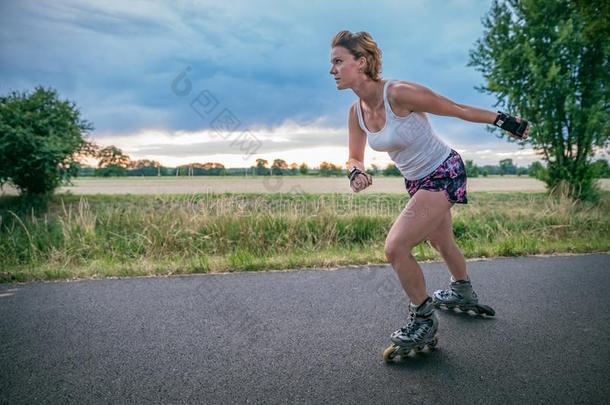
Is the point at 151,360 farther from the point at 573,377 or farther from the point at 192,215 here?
the point at 192,215

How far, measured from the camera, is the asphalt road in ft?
7.63

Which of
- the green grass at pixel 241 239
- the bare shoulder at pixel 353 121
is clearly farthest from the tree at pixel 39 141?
the bare shoulder at pixel 353 121

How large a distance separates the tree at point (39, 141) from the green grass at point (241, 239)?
7982 millimetres

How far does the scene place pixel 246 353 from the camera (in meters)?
2.77

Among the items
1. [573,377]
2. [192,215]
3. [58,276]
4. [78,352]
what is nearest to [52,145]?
[192,215]

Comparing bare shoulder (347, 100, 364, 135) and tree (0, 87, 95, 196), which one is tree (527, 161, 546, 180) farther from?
tree (0, 87, 95, 196)

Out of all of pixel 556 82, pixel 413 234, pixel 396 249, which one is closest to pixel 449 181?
pixel 413 234

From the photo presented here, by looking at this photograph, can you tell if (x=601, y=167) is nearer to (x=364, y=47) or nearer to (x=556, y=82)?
(x=556, y=82)

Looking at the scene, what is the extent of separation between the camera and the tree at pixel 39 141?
1505 cm

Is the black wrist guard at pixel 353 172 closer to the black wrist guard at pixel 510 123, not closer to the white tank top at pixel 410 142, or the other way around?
the white tank top at pixel 410 142

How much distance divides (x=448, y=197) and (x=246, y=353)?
5.85ft

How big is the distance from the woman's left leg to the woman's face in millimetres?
→ 946

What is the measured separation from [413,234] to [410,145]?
0.64 meters

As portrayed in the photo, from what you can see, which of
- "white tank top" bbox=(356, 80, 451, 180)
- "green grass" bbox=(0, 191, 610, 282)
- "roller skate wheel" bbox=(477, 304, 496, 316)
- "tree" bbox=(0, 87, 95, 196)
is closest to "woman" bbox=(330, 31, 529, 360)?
"white tank top" bbox=(356, 80, 451, 180)
